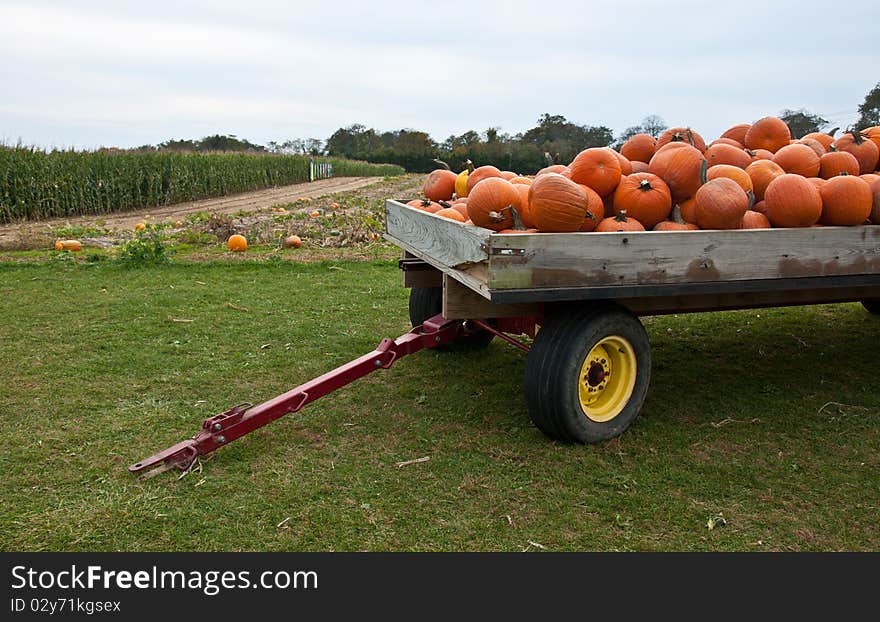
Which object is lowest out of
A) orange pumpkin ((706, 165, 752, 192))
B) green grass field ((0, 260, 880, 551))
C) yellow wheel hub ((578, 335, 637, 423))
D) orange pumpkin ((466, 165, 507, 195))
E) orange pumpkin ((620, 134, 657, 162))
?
green grass field ((0, 260, 880, 551))

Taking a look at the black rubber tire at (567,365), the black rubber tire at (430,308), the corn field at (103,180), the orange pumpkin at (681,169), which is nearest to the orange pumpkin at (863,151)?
the orange pumpkin at (681,169)

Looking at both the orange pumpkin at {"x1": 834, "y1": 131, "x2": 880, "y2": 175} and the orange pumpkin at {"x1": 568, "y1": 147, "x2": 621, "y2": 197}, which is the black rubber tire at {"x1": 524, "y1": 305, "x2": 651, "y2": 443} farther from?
the orange pumpkin at {"x1": 834, "y1": 131, "x2": 880, "y2": 175}

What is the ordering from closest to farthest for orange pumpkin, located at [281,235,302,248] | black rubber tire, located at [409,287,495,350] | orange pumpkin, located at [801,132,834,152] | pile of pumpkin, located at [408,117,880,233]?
1. pile of pumpkin, located at [408,117,880,233]
2. orange pumpkin, located at [801,132,834,152]
3. black rubber tire, located at [409,287,495,350]
4. orange pumpkin, located at [281,235,302,248]

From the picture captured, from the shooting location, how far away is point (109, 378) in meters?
4.49

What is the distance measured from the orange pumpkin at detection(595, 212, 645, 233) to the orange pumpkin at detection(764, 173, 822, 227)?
0.78 m

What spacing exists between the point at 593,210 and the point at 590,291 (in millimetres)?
668

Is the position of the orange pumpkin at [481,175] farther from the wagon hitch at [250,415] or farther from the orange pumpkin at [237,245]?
Answer: the orange pumpkin at [237,245]

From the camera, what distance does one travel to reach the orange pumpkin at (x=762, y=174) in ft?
13.2

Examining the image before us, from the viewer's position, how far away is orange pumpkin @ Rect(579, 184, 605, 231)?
352 cm

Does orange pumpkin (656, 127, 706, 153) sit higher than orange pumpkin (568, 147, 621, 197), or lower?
higher

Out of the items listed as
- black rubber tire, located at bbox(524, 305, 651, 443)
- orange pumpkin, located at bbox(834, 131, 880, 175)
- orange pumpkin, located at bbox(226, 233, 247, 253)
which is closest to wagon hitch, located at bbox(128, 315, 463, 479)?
black rubber tire, located at bbox(524, 305, 651, 443)
